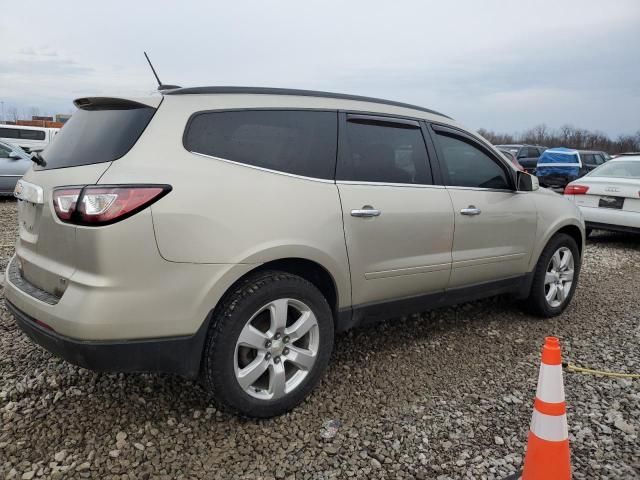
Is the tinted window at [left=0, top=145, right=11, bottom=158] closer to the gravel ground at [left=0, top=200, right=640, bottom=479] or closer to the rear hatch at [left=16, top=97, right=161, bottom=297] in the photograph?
the gravel ground at [left=0, top=200, right=640, bottom=479]

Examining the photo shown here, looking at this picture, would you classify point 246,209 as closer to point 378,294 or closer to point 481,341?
point 378,294

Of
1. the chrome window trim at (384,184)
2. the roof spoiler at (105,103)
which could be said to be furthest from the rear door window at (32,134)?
the chrome window trim at (384,184)

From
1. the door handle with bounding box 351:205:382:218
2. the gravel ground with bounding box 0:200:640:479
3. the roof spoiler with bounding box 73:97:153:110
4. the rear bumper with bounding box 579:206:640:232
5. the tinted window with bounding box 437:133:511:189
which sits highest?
the roof spoiler with bounding box 73:97:153:110

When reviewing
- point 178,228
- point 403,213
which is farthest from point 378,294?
point 178,228

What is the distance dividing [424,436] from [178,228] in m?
1.64

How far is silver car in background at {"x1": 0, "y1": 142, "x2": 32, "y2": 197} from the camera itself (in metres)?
11.3

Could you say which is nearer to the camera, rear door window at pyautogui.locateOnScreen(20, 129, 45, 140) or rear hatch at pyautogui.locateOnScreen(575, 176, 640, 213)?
rear hatch at pyautogui.locateOnScreen(575, 176, 640, 213)

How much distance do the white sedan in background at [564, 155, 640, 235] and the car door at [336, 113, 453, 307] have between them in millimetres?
5489

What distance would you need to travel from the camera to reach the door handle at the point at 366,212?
296cm

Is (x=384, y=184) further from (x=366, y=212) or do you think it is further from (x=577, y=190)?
(x=577, y=190)

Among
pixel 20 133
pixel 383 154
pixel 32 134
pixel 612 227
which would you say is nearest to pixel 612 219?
pixel 612 227

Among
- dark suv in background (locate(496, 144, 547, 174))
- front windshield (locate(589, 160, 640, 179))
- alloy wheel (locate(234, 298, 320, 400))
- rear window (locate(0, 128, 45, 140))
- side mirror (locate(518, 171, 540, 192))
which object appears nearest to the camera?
alloy wheel (locate(234, 298, 320, 400))

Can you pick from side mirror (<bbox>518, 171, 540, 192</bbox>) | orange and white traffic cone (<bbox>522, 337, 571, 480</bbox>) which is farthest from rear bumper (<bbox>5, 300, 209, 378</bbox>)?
side mirror (<bbox>518, 171, 540, 192</bbox>)

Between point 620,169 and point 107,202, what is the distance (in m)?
8.43
